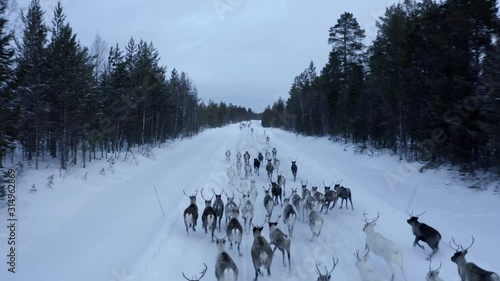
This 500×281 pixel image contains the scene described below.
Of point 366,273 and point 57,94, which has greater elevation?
point 57,94

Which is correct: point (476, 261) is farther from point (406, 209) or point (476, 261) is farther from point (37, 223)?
point (37, 223)

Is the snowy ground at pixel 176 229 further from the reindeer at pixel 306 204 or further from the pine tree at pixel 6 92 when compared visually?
the pine tree at pixel 6 92

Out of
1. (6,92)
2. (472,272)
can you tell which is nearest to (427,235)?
(472,272)

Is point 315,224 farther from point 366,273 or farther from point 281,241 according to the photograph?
point 366,273

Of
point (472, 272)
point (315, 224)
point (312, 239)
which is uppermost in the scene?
point (472, 272)

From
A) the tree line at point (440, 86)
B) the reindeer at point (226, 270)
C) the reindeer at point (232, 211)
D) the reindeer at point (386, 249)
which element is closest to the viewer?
the reindeer at point (226, 270)

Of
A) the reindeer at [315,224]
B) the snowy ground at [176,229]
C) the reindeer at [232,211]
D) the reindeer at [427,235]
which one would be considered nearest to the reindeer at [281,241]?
the snowy ground at [176,229]

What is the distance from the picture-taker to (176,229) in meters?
11.0

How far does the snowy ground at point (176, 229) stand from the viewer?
26.6 feet

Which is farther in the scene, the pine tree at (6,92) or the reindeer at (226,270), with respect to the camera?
the pine tree at (6,92)

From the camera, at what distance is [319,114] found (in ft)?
178

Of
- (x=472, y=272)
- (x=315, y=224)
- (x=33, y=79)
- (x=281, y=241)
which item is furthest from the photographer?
(x=33, y=79)

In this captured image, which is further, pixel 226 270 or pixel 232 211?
pixel 232 211

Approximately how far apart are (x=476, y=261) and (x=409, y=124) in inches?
535
